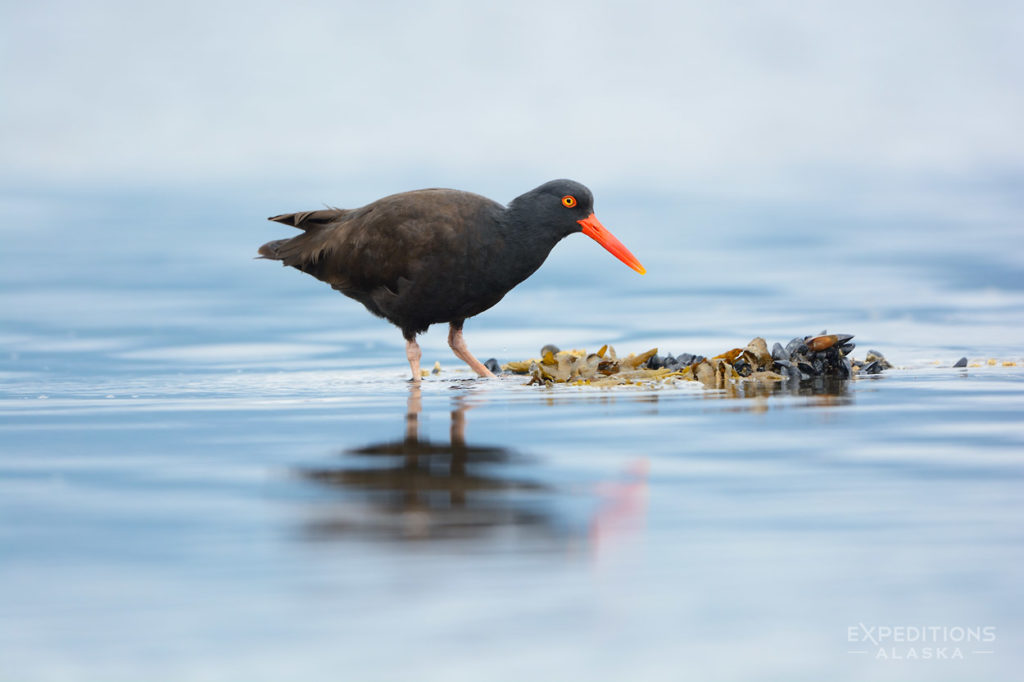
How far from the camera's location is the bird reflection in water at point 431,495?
3.13 meters

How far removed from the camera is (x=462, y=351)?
9.06 metres

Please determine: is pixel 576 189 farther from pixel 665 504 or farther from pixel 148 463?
pixel 665 504

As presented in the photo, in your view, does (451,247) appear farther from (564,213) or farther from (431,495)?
(431,495)

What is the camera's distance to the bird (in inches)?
321

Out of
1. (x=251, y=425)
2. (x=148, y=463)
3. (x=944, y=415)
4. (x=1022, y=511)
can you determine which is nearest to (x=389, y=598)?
(x=1022, y=511)

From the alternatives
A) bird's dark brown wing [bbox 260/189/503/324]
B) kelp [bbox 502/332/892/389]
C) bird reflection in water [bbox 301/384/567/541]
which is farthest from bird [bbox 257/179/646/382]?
bird reflection in water [bbox 301/384/567/541]

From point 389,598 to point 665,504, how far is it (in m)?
1.28

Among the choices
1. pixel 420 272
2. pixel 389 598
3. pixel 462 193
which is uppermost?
pixel 462 193

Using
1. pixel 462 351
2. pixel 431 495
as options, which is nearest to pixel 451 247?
pixel 462 351

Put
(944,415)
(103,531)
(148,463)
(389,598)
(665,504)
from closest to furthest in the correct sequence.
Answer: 1. (389,598)
2. (103,531)
3. (665,504)
4. (148,463)
5. (944,415)

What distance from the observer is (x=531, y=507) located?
11.3 ft

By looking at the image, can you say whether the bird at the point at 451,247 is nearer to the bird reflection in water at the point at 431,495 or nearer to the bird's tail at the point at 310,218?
the bird's tail at the point at 310,218

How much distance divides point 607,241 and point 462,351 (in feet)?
5.01

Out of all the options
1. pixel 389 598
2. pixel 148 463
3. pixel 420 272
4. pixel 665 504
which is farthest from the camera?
pixel 420 272
